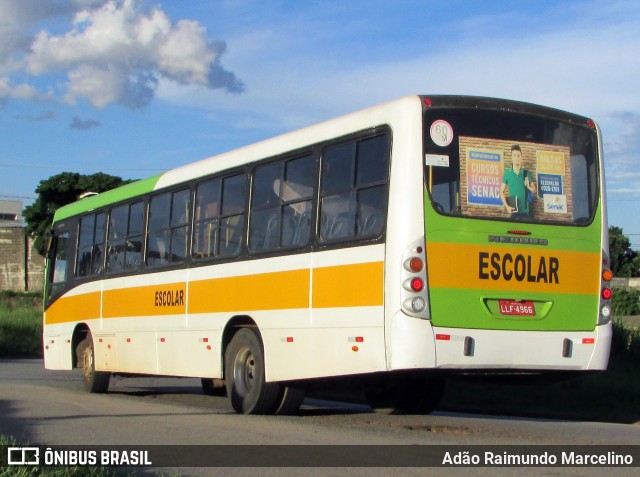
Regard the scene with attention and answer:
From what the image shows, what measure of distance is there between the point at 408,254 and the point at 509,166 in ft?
4.77

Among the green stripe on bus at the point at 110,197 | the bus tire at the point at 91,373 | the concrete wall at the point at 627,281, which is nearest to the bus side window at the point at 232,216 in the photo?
Answer: the green stripe on bus at the point at 110,197

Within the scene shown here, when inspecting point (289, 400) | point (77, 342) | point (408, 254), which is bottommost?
point (289, 400)

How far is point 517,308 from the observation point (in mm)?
10133

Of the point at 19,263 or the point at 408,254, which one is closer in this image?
the point at 408,254

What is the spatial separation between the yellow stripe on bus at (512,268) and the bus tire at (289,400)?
2.95 m

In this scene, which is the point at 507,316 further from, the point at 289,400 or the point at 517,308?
the point at 289,400

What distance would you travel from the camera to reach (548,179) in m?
10.5

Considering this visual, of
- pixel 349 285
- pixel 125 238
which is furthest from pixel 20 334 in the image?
pixel 349 285

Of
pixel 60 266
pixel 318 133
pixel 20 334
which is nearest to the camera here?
pixel 318 133

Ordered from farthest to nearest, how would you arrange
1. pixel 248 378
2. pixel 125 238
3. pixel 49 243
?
pixel 49 243
pixel 125 238
pixel 248 378

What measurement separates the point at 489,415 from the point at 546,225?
4.40m

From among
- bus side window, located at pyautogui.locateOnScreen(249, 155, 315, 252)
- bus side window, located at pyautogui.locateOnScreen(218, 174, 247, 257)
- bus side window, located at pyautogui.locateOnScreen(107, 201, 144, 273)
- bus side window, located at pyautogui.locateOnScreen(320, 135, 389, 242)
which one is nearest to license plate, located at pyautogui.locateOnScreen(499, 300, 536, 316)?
bus side window, located at pyautogui.locateOnScreen(320, 135, 389, 242)

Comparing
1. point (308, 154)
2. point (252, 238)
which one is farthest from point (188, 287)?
point (308, 154)

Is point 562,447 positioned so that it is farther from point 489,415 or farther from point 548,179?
point 489,415
